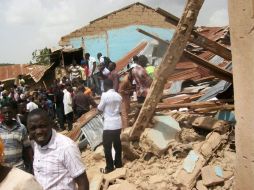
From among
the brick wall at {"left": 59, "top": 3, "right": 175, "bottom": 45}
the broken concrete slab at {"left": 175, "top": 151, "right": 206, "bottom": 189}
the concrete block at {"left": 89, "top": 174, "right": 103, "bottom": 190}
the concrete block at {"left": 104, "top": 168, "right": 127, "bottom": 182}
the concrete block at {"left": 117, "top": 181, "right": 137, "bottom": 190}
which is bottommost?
the concrete block at {"left": 89, "top": 174, "right": 103, "bottom": 190}

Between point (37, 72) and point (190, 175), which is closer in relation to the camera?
point (190, 175)

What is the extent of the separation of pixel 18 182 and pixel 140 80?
625cm

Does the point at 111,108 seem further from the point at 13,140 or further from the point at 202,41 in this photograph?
the point at 13,140

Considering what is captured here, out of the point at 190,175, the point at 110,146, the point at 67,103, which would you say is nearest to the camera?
the point at 190,175

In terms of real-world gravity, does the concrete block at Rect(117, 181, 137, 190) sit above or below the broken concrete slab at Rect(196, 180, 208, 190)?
below

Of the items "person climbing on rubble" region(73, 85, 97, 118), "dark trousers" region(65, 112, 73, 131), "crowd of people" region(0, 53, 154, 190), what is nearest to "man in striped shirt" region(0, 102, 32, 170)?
"crowd of people" region(0, 53, 154, 190)

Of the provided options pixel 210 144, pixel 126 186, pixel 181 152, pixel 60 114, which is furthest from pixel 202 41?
pixel 60 114

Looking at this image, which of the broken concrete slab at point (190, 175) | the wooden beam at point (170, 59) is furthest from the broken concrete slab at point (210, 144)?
the wooden beam at point (170, 59)

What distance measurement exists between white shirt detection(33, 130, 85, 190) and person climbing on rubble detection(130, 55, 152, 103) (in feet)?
17.1

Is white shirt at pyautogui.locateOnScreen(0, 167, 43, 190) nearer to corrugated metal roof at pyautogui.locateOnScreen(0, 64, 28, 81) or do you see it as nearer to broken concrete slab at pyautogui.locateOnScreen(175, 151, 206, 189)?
broken concrete slab at pyautogui.locateOnScreen(175, 151, 206, 189)

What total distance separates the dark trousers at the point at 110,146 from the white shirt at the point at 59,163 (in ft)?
12.2

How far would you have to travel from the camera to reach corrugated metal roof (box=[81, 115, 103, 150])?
9.64 m

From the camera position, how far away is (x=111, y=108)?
23.5 feet

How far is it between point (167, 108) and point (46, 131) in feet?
14.7
